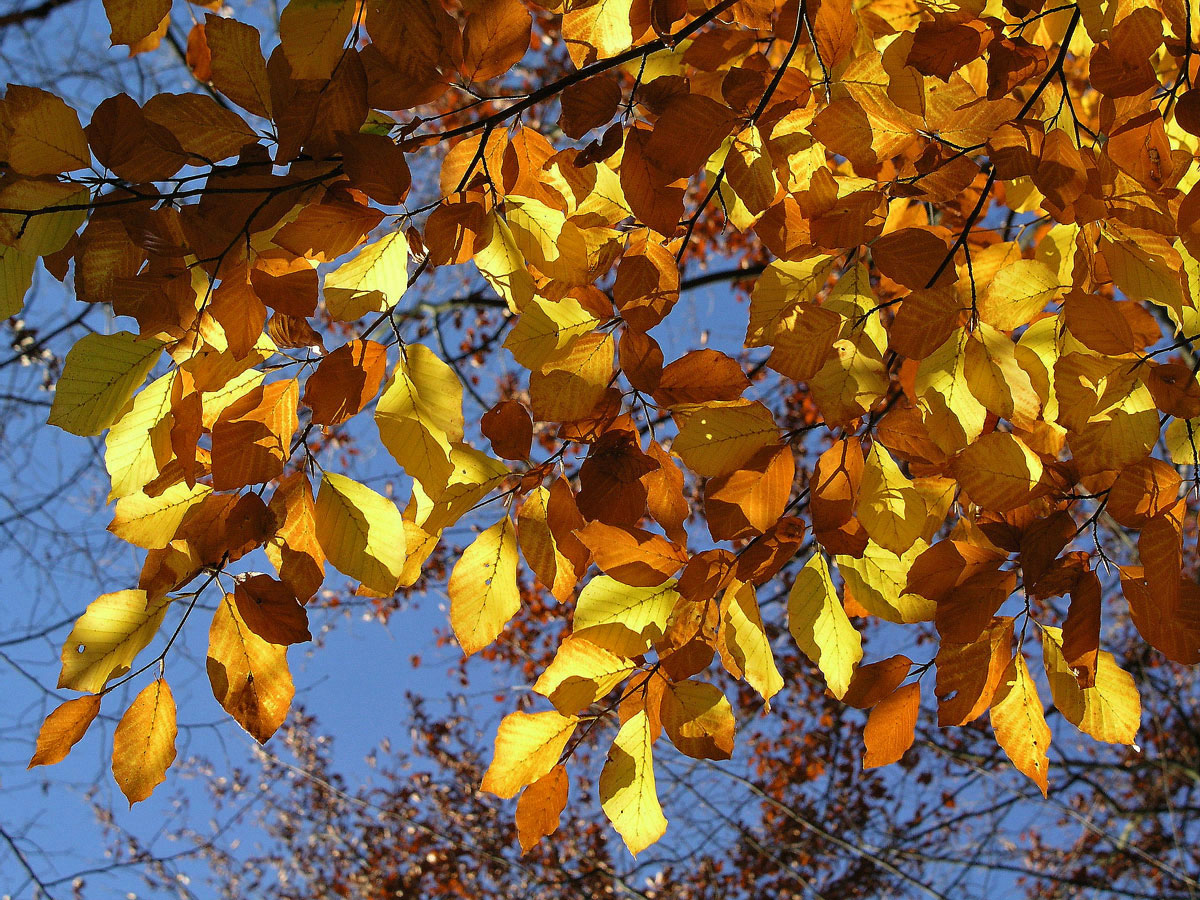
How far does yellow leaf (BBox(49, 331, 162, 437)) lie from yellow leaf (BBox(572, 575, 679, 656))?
2.01ft

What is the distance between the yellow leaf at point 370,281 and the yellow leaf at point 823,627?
0.66 m

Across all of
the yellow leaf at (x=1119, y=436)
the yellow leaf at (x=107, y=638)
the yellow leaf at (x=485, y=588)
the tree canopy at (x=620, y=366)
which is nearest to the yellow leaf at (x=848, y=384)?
the tree canopy at (x=620, y=366)

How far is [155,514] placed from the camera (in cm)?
102

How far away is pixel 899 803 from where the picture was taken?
202 inches

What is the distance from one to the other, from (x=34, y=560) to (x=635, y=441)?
12.5ft

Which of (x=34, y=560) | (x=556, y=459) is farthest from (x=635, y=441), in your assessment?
(x=34, y=560)

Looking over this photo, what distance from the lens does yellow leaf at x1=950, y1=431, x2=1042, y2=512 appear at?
3.12ft

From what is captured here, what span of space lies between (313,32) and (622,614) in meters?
0.77

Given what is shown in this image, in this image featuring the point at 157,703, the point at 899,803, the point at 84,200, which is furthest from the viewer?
the point at 899,803

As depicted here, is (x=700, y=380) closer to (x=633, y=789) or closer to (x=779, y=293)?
(x=779, y=293)

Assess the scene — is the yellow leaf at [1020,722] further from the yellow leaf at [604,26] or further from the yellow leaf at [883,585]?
the yellow leaf at [604,26]

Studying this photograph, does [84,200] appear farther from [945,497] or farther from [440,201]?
[945,497]

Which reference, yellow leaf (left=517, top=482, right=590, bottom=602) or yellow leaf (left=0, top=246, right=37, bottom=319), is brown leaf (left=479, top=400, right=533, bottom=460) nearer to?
yellow leaf (left=517, top=482, right=590, bottom=602)

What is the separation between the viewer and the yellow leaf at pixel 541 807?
3.51 ft
